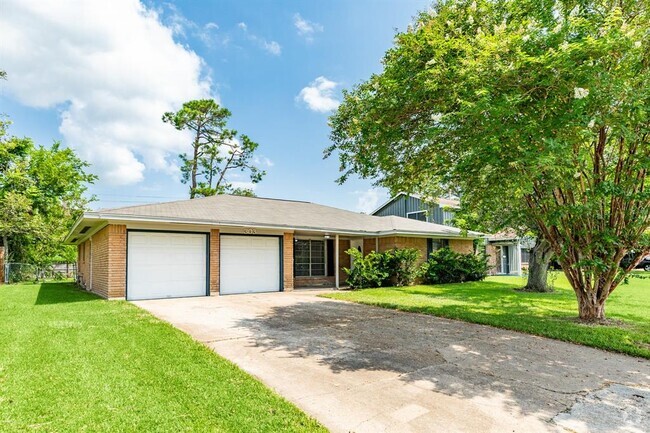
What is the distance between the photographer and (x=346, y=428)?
3246 mm

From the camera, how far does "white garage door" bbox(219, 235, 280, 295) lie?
44.9 ft

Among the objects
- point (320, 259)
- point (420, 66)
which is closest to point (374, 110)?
point (420, 66)

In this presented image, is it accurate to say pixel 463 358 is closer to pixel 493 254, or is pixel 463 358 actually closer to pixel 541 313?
pixel 541 313

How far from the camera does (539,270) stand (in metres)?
15.9

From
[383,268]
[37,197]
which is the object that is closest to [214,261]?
[383,268]

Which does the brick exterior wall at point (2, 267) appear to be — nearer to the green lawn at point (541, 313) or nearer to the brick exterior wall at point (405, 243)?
the green lawn at point (541, 313)

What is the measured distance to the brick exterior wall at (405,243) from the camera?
678 inches

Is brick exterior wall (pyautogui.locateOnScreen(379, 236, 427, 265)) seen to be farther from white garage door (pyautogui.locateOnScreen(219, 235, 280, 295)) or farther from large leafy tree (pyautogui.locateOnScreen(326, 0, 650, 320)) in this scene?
large leafy tree (pyautogui.locateOnScreen(326, 0, 650, 320))

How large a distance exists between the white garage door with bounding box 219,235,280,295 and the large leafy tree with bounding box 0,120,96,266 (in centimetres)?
1728

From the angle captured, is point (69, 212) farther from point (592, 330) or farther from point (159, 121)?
point (592, 330)

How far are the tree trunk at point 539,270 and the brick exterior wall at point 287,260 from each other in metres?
10.0

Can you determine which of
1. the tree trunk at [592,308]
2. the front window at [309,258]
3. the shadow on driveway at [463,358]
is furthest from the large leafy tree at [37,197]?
the tree trunk at [592,308]

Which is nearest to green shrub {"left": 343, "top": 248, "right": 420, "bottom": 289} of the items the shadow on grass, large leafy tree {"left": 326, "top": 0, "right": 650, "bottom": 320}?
large leafy tree {"left": 326, "top": 0, "right": 650, "bottom": 320}

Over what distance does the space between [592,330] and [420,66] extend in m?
6.06
